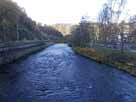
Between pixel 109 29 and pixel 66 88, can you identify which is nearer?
pixel 66 88

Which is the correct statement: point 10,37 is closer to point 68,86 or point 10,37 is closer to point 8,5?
point 8,5

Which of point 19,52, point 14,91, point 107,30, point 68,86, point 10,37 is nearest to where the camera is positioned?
point 14,91

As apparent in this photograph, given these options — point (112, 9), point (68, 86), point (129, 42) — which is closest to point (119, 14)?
point (112, 9)

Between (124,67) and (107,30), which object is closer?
(124,67)

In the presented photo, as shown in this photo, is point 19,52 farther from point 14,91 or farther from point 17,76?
point 14,91

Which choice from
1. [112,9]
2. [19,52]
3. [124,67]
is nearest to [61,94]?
[124,67]

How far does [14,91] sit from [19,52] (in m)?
32.8

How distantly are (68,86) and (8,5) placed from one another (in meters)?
43.4

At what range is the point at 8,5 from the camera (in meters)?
62.4

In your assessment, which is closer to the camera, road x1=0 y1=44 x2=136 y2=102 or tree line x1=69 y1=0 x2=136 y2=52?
road x1=0 y1=44 x2=136 y2=102

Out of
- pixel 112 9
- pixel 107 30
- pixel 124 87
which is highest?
pixel 112 9

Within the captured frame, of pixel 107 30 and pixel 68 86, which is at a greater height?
pixel 107 30

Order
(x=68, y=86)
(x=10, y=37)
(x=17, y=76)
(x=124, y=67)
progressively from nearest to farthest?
1. (x=68, y=86)
2. (x=17, y=76)
3. (x=124, y=67)
4. (x=10, y=37)

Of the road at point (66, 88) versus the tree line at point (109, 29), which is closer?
the road at point (66, 88)
